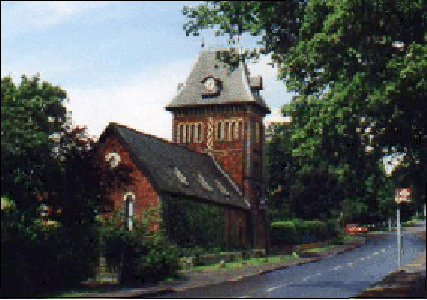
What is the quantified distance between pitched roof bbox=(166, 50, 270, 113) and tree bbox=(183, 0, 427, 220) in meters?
34.9

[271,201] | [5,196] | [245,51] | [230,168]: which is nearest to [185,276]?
[245,51]

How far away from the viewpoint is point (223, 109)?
197 feet

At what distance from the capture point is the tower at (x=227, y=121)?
2352 inches

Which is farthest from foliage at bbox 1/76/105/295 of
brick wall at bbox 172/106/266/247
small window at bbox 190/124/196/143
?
small window at bbox 190/124/196/143

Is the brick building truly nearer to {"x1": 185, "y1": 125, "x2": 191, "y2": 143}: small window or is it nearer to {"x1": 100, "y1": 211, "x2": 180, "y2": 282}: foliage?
{"x1": 185, "y1": 125, "x2": 191, "y2": 143}: small window

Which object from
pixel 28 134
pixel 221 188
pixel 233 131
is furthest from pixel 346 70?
pixel 233 131

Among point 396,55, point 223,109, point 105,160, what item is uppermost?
point 223,109

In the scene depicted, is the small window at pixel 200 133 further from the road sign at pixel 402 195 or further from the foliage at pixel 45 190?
the foliage at pixel 45 190

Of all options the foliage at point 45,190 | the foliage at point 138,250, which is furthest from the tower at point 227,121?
the foliage at point 45,190

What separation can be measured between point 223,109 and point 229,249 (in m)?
13.8

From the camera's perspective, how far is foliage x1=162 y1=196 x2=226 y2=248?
1709 inches

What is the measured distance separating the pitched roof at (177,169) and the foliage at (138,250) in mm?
14535

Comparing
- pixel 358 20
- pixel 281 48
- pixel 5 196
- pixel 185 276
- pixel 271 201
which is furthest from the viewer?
pixel 271 201

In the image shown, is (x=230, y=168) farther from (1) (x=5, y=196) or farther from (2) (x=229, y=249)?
(1) (x=5, y=196)
